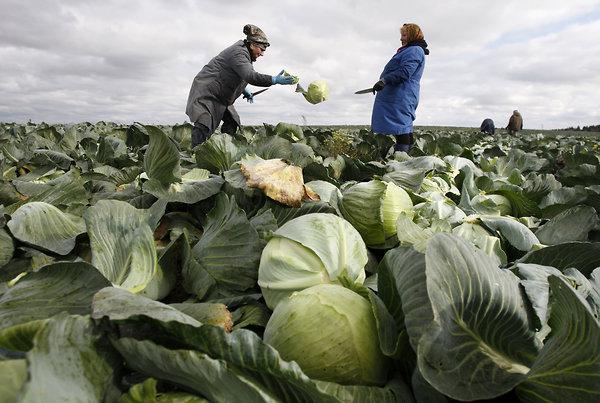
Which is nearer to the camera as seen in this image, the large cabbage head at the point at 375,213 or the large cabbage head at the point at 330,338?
the large cabbage head at the point at 330,338

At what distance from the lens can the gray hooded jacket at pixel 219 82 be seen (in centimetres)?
709

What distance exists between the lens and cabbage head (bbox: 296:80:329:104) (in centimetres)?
862

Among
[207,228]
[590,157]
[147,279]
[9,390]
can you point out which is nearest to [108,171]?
[207,228]

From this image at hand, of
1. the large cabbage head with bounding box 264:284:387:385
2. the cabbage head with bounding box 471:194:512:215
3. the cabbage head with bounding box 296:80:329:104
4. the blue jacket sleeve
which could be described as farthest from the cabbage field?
the cabbage head with bounding box 296:80:329:104

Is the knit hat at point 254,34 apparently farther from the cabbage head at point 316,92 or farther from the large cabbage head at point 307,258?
the large cabbage head at point 307,258

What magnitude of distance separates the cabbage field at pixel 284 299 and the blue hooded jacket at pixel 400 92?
17.3 ft

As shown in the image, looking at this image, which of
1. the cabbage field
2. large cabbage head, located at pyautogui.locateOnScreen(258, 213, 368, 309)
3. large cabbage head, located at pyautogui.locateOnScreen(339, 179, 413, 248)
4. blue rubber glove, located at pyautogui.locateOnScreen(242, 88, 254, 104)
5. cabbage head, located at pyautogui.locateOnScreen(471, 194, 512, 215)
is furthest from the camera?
blue rubber glove, located at pyautogui.locateOnScreen(242, 88, 254, 104)

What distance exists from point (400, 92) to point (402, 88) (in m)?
0.07

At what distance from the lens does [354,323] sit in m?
1.30

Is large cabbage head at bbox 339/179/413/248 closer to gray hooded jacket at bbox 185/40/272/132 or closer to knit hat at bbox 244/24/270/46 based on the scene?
gray hooded jacket at bbox 185/40/272/132

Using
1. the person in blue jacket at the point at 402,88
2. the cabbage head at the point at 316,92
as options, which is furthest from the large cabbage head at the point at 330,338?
the cabbage head at the point at 316,92

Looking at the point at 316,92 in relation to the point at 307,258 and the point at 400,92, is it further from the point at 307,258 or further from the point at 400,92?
the point at 307,258

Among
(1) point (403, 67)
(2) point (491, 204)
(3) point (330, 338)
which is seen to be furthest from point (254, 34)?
(3) point (330, 338)

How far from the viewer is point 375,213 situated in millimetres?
2125
